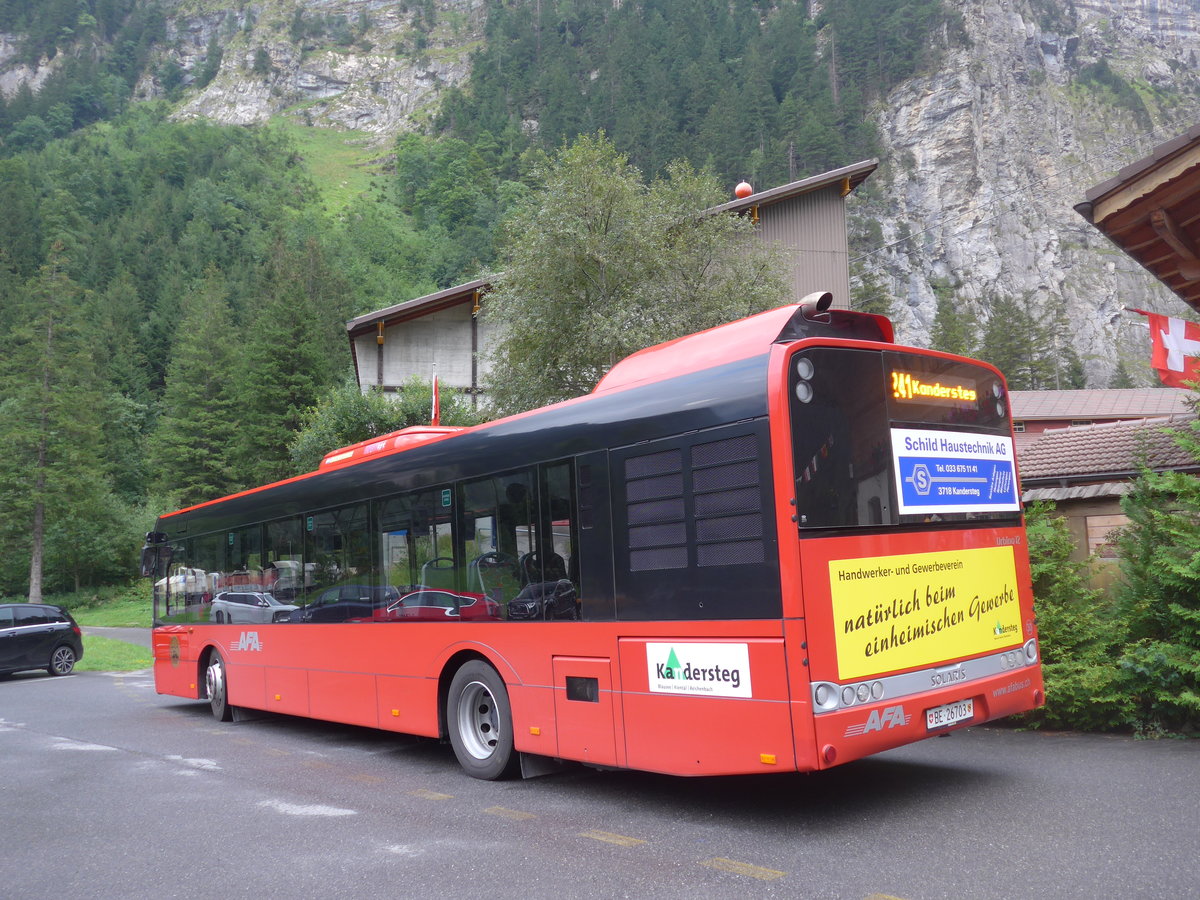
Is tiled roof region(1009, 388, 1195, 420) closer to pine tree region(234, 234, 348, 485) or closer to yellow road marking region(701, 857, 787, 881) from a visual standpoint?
pine tree region(234, 234, 348, 485)

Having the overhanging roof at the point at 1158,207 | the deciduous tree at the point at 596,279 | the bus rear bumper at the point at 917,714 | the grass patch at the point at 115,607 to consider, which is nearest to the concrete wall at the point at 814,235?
the deciduous tree at the point at 596,279

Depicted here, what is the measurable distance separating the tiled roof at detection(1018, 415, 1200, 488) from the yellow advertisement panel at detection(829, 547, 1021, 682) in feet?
26.5

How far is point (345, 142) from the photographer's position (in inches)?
7047

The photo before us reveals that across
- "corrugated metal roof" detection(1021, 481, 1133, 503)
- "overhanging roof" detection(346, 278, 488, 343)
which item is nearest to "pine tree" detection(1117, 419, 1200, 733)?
"corrugated metal roof" detection(1021, 481, 1133, 503)

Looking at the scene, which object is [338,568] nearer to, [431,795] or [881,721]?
[431,795]

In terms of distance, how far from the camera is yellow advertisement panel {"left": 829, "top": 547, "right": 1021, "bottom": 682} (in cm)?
559

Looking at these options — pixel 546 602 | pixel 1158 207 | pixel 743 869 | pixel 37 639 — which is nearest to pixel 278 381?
pixel 37 639

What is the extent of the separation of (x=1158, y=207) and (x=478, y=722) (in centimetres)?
796

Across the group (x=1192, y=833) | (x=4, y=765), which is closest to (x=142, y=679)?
(x=4, y=765)

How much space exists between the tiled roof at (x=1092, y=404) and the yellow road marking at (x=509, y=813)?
43853mm

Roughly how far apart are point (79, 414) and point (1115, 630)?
44723 mm

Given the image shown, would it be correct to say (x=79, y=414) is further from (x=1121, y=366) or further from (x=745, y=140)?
(x=1121, y=366)

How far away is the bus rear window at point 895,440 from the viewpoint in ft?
18.6

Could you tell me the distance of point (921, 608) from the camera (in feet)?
19.9
